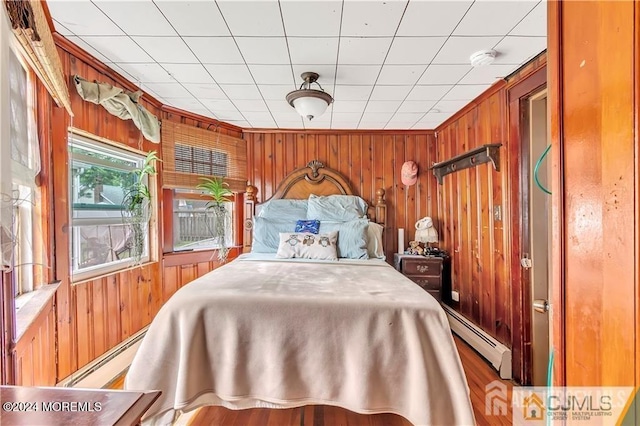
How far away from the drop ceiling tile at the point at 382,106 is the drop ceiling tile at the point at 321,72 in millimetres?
614

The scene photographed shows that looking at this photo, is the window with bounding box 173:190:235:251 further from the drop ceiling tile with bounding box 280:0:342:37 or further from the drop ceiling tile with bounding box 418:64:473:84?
the drop ceiling tile with bounding box 418:64:473:84

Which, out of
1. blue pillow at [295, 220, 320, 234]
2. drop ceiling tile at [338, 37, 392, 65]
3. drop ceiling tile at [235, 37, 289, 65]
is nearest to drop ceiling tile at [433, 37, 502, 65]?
drop ceiling tile at [338, 37, 392, 65]

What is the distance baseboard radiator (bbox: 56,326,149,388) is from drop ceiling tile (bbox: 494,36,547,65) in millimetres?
3608

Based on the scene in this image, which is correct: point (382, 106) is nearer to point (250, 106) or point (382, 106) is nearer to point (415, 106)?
point (415, 106)

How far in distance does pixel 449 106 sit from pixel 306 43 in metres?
1.80

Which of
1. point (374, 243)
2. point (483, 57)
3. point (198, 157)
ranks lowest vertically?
point (374, 243)

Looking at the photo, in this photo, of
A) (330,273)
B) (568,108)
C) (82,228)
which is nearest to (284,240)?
(330,273)

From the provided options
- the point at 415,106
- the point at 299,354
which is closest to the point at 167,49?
the point at 299,354

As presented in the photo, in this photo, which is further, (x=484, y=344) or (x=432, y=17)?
(x=484, y=344)

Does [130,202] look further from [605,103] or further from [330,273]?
[605,103]

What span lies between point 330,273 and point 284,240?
0.91 meters

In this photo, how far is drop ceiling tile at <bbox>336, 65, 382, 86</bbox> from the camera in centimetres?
212

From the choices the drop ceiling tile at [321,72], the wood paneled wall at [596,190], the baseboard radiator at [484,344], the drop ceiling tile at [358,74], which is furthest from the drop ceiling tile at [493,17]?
the baseboard radiator at [484,344]

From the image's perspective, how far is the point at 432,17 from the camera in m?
1.58
